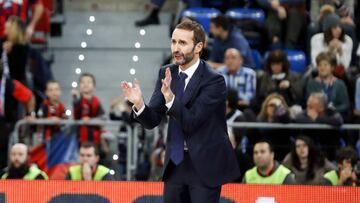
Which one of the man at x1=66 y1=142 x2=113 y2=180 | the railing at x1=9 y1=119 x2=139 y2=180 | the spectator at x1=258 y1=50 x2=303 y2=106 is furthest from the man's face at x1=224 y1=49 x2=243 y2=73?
the man at x1=66 y1=142 x2=113 y2=180

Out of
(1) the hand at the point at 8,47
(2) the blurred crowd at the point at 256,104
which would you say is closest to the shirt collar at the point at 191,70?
(2) the blurred crowd at the point at 256,104

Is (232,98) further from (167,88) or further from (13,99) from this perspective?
(167,88)

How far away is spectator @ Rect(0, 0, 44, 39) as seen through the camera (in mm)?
15805

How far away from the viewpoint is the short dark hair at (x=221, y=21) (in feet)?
48.3

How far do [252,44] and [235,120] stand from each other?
2.88 meters

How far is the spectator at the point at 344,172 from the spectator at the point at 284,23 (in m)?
3.78

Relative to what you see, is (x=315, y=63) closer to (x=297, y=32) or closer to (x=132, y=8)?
(x=297, y=32)

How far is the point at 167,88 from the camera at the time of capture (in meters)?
8.48

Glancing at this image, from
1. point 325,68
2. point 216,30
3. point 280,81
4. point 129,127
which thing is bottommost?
point 129,127

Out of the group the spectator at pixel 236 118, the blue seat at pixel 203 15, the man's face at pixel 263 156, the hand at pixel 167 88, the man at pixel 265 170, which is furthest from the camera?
the blue seat at pixel 203 15

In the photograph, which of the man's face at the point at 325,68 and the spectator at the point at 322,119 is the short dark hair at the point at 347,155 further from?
the man's face at the point at 325,68

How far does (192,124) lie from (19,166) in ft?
13.6

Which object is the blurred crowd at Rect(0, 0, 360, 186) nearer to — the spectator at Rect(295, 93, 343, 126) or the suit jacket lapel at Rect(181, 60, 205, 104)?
the spectator at Rect(295, 93, 343, 126)

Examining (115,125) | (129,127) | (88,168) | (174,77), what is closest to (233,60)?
(129,127)
